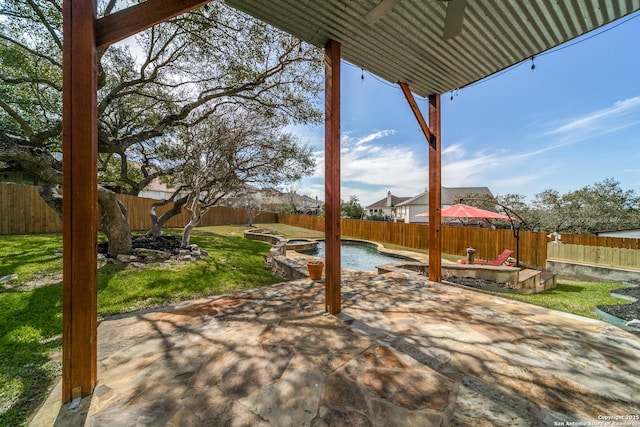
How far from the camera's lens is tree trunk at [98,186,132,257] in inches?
203

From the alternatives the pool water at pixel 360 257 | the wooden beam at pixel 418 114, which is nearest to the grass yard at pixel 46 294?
the wooden beam at pixel 418 114

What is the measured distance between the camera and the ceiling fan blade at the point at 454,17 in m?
1.55

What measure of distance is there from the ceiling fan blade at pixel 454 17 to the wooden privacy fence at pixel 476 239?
9.44 meters

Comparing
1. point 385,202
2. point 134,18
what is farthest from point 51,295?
point 385,202

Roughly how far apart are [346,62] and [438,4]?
1.24 metres

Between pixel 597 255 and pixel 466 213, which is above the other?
pixel 466 213

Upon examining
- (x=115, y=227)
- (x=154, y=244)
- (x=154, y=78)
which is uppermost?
(x=154, y=78)

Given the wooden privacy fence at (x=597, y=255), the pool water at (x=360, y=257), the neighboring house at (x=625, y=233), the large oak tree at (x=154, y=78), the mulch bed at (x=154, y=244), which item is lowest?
the pool water at (x=360, y=257)

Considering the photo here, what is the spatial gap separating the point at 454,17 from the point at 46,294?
5646 millimetres

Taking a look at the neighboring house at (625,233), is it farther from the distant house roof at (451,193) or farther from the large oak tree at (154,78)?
the distant house roof at (451,193)

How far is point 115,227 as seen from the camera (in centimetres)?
530

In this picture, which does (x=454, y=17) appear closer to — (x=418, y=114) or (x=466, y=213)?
(x=418, y=114)

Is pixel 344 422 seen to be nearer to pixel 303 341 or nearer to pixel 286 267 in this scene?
pixel 303 341

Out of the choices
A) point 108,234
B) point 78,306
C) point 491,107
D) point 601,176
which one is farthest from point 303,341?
point 601,176
